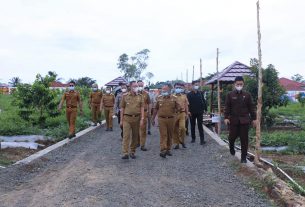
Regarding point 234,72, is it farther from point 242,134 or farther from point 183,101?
point 242,134

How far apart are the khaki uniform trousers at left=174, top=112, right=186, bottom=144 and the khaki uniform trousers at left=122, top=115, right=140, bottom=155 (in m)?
2.18

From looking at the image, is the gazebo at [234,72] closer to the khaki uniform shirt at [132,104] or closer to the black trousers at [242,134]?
the khaki uniform shirt at [132,104]

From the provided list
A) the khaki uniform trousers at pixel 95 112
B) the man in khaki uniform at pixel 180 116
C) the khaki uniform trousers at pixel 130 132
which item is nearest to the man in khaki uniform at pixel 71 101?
the man in khaki uniform at pixel 180 116

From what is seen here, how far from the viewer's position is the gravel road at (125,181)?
7.01m

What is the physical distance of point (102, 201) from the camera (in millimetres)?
6859

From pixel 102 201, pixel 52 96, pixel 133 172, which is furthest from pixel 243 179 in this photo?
pixel 52 96

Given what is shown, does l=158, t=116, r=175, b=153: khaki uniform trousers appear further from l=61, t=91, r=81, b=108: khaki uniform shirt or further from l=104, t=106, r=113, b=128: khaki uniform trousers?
l=104, t=106, r=113, b=128: khaki uniform trousers

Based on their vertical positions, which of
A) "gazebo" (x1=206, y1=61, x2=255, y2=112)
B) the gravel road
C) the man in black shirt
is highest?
"gazebo" (x1=206, y1=61, x2=255, y2=112)

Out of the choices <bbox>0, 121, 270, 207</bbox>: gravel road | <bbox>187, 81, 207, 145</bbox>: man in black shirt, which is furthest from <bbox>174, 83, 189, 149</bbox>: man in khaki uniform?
<bbox>0, 121, 270, 207</bbox>: gravel road

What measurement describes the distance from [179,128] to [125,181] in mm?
5188

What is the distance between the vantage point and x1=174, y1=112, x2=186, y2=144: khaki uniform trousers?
13.1 m

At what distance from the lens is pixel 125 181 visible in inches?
328

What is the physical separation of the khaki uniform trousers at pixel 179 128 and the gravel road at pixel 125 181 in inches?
27.0

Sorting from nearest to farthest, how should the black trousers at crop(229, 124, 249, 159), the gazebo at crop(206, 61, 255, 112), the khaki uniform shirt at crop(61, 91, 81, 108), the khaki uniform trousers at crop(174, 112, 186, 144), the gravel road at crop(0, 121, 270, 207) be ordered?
the gravel road at crop(0, 121, 270, 207)
the black trousers at crop(229, 124, 249, 159)
the khaki uniform trousers at crop(174, 112, 186, 144)
the khaki uniform shirt at crop(61, 91, 81, 108)
the gazebo at crop(206, 61, 255, 112)
